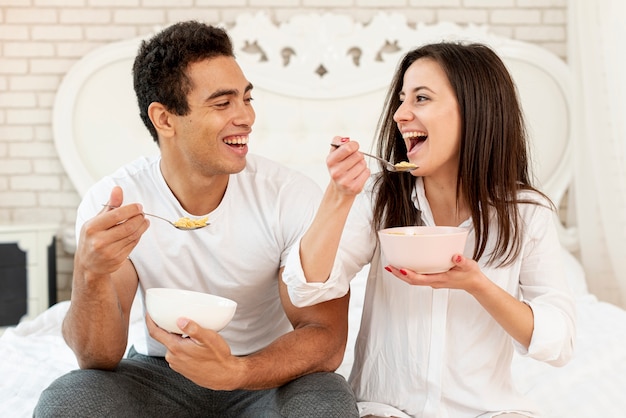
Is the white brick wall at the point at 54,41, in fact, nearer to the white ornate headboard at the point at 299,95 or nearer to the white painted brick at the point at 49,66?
the white painted brick at the point at 49,66

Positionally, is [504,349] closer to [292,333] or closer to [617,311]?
[292,333]

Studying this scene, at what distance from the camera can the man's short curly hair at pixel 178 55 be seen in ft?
6.02

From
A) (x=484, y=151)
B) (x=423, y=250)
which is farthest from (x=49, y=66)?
(x=423, y=250)

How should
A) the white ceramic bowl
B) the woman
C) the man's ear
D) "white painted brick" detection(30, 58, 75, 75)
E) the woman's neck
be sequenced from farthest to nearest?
"white painted brick" detection(30, 58, 75, 75)
the man's ear
the woman's neck
the woman
the white ceramic bowl

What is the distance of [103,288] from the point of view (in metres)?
1.57

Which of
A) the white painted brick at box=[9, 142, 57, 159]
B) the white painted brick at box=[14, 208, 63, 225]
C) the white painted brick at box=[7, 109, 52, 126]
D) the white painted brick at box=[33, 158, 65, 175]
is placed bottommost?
the white painted brick at box=[14, 208, 63, 225]

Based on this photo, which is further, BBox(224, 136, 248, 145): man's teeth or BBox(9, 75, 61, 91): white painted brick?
Answer: BBox(9, 75, 61, 91): white painted brick

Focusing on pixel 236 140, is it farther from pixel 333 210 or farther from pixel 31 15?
pixel 31 15

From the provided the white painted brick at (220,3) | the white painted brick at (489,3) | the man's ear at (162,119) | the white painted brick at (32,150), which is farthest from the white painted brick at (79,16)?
the man's ear at (162,119)

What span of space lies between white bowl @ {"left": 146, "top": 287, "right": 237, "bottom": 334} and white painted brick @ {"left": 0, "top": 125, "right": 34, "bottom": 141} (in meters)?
2.40

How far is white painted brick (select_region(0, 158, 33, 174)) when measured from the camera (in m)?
3.53

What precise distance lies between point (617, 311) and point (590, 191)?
68cm

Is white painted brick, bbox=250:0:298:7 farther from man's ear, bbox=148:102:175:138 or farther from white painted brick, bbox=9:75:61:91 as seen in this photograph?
man's ear, bbox=148:102:175:138

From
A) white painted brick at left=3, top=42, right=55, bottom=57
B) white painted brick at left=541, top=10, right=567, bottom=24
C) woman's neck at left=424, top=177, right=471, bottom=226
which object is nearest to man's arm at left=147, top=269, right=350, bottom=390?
woman's neck at left=424, top=177, right=471, bottom=226
